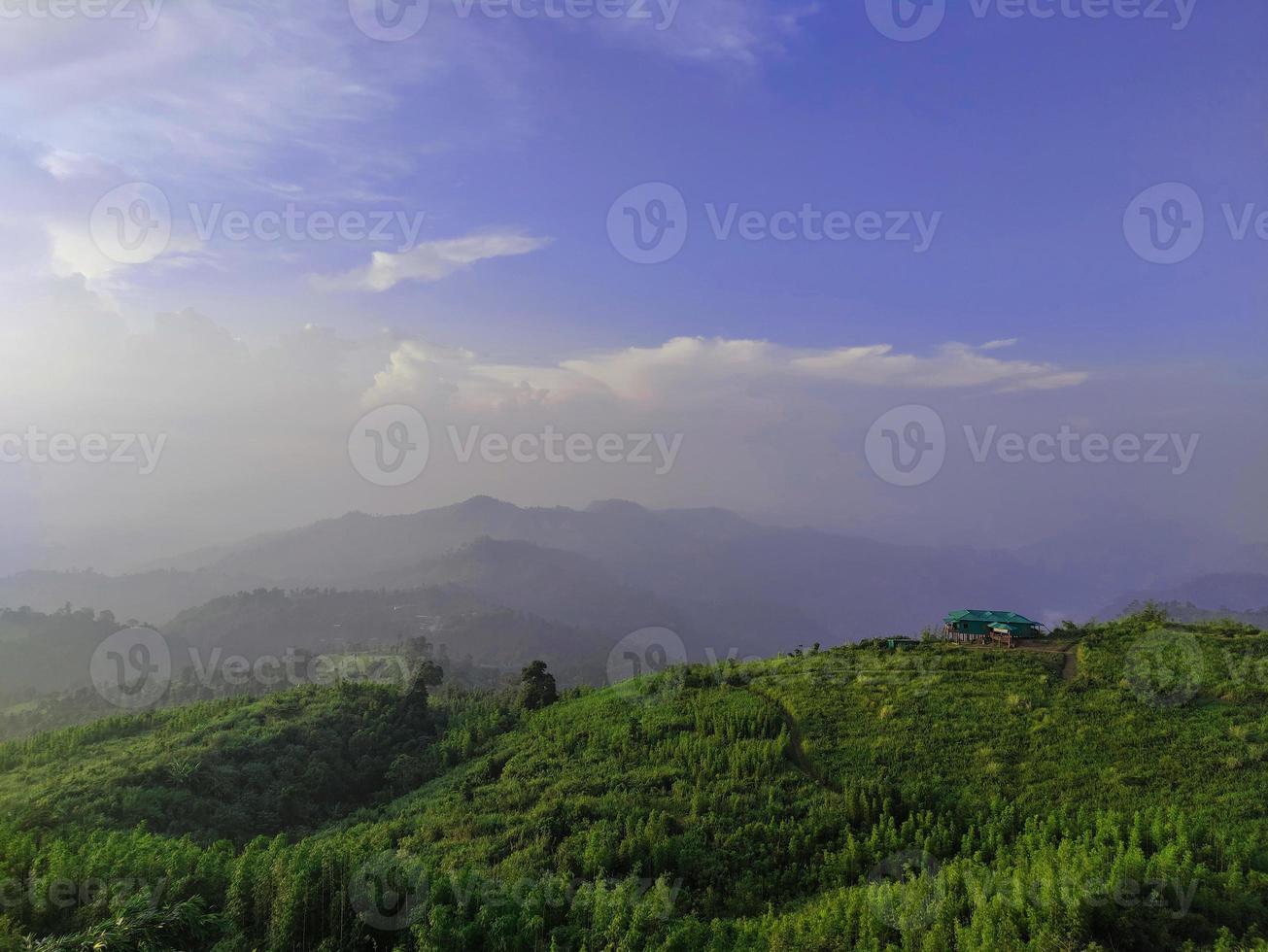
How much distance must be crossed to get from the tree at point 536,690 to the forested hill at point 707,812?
84 centimetres

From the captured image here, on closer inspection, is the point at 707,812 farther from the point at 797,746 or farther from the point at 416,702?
the point at 416,702

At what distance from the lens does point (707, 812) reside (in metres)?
18.0

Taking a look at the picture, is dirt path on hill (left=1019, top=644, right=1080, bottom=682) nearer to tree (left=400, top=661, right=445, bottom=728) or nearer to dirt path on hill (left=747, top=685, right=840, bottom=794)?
dirt path on hill (left=747, top=685, right=840, bottom=794)

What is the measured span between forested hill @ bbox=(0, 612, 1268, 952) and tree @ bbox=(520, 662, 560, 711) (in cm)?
84

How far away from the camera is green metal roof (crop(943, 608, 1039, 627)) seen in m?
30.2

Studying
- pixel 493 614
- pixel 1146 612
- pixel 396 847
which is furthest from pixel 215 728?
pixel 493 614

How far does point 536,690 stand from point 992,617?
78.1ft

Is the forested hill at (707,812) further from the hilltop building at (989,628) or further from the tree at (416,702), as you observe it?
the hilltop building at (989,628)

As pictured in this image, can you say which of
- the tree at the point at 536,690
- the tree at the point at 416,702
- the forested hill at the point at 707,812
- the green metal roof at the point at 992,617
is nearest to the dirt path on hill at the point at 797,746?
the forested hill at the point at 707,812

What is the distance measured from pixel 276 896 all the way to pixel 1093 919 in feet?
47.8

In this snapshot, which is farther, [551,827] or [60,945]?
[551,827]

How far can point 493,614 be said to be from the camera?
7352 inches

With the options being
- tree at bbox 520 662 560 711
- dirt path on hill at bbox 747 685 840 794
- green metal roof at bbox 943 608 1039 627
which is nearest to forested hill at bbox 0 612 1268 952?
dirt path on hill at bbox 747 685 840 794

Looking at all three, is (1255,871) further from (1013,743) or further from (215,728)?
(215,728)
